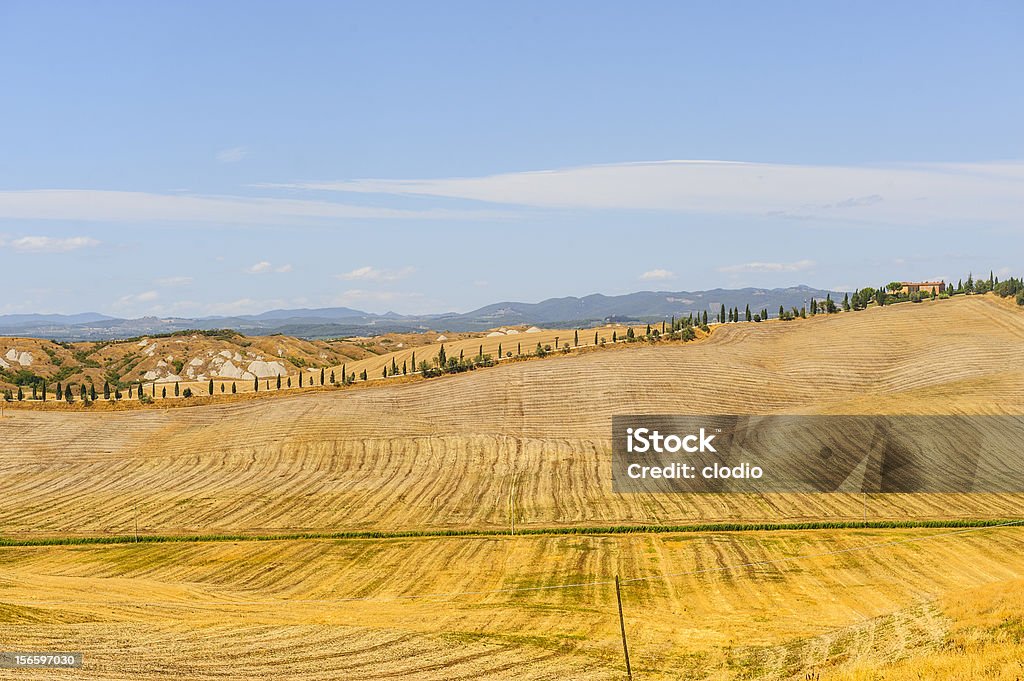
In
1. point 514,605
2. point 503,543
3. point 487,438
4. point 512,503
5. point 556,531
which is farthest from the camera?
point 487,438

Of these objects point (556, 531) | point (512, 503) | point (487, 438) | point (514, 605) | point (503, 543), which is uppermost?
point (487, 438)

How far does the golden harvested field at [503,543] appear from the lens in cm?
4122

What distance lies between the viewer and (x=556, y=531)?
7569cm

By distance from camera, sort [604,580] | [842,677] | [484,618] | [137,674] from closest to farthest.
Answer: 1. [842,677]
2. [137,674]
3. [484,618]
4. [604,580]

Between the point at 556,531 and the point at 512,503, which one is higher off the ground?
the point at 512,503

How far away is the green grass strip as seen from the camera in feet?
242

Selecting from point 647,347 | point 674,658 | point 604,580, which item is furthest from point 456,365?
point 674,658

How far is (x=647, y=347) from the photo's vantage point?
150250 mm

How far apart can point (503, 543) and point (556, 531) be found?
5.65 m

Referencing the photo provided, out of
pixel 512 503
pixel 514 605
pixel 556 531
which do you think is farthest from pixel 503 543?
pixel 514 605

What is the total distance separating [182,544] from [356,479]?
2522cm

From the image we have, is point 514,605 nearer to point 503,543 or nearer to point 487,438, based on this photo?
point 503,543

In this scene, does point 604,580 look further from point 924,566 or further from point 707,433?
point 707,433

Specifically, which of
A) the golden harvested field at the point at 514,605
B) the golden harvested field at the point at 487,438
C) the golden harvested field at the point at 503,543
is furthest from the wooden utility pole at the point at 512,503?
the golden harvested field at the point at 514,605
